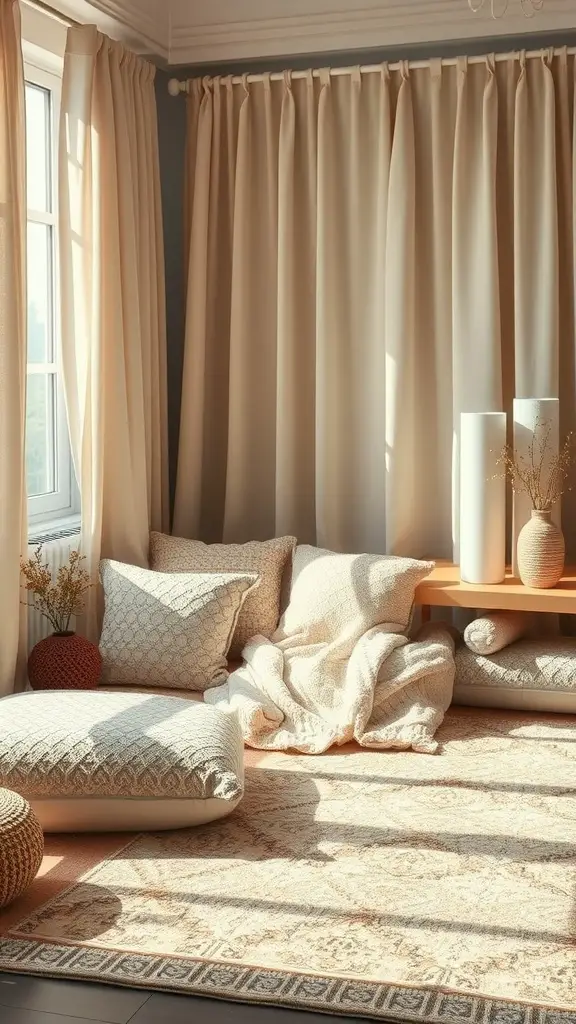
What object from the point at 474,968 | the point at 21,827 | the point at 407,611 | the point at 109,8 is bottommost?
the point at 474,968

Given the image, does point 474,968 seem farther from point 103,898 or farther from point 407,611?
point 407,611

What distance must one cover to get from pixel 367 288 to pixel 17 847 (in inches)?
105

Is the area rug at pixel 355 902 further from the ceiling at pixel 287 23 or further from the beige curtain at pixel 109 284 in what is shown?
the ceiling at pixel 287 23

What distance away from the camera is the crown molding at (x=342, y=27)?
407 centimetres

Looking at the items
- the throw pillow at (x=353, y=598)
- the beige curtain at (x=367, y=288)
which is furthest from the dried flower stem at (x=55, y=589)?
the beige curtain at (x=367, y=288)

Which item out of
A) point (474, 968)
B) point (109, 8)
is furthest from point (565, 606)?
point (109, 8)

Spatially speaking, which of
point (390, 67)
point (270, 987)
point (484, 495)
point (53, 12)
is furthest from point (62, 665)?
point (390, 67)

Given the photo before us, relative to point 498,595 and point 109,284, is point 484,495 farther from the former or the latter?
point 109,284

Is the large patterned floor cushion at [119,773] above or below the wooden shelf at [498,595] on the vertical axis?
below

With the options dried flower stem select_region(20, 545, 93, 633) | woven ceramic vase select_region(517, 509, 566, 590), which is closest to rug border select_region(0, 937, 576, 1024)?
dried flower stem select_region(20, 545, 93, 633)

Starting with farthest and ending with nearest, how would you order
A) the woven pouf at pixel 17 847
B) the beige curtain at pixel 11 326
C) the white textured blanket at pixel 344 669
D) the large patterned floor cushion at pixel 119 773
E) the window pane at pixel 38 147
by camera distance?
1. the window pane at pixel 38 147
2. the white textured blanket at pixel 344 669
3. the beige curtain at pixel 11 326
4. the large patterned floor cushion at pixel 119 773
5. the woven pouf at pixel 17 847

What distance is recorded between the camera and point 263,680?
3633 mm

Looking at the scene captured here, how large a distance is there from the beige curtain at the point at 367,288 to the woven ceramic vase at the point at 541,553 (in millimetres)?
386

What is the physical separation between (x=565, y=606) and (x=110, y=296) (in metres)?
1.87
